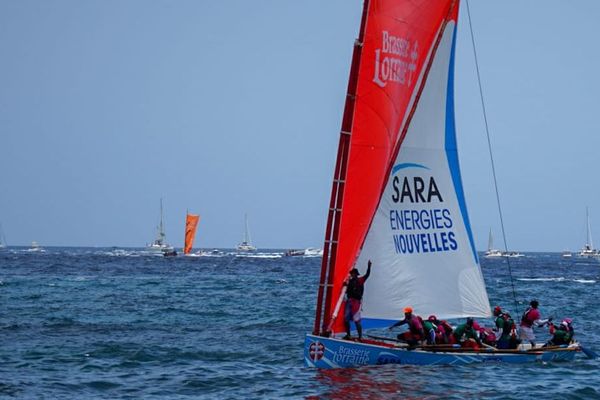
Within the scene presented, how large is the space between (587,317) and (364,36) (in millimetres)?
28911

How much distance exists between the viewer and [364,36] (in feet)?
76.2

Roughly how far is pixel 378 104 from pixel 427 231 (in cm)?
472

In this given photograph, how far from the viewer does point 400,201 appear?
84.4 ft

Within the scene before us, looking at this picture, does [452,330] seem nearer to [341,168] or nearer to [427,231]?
[427,231]

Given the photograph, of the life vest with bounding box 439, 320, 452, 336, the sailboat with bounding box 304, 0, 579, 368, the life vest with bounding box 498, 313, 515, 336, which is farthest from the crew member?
the life vest with bounding box 498, 313, 515, 336

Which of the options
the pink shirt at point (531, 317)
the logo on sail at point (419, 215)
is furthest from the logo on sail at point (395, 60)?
the pink shirt at point (531, 317)

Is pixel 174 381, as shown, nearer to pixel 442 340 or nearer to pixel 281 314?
pixel 442 340

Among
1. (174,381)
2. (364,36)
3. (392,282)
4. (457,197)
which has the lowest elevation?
(174,381)

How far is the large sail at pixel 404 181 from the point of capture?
23656mm

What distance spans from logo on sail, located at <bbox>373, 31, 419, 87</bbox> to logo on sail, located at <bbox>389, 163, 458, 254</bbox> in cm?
→ 278

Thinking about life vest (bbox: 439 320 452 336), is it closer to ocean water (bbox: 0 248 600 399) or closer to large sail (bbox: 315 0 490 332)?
large sail (bbox: 315 0 490 332)

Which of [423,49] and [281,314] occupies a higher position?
[423,49]

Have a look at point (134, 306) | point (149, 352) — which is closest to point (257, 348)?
point (149, 352)

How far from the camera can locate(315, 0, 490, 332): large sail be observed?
23.7 m
